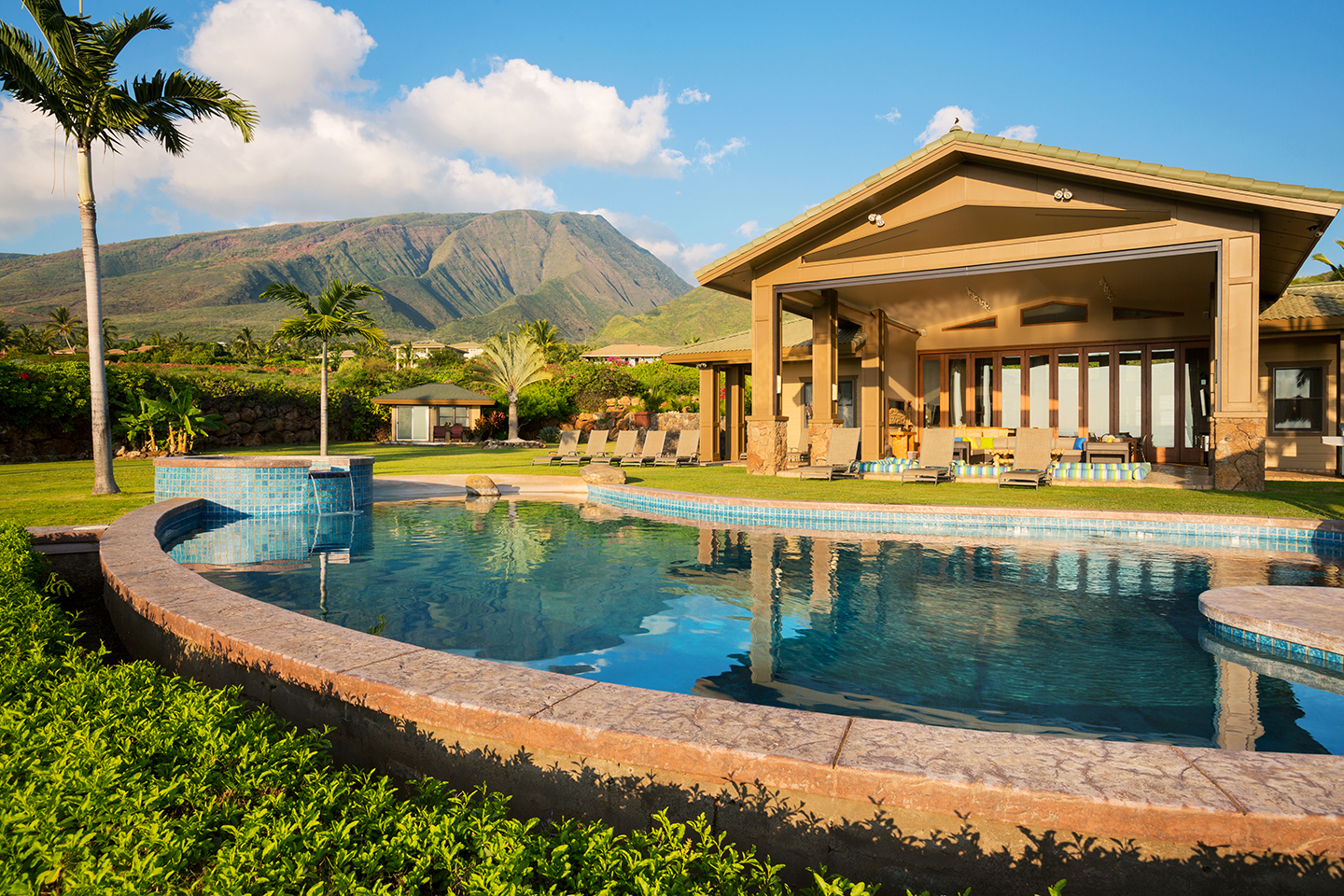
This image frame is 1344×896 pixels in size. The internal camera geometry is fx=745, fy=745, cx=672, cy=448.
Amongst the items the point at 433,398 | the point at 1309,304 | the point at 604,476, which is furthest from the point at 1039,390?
the point at 433,398

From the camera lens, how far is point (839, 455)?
48.0ft

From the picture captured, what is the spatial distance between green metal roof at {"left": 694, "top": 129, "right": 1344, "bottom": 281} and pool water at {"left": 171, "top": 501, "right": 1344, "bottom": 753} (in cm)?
575

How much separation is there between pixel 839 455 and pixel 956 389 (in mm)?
6662

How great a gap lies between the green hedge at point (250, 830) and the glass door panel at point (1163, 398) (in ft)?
60.4

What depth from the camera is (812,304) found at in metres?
16.6

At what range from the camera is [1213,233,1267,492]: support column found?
34.9 ft

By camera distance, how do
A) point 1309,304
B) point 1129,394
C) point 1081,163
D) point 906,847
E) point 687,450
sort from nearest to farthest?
point 906,847
point 1081,163
point 1309,304
point 1129,394
point 687,450

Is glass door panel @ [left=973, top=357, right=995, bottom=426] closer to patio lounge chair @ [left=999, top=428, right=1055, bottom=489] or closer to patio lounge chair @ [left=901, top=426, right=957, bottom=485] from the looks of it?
patio lounge chair @ [left=901, top=426, right=957, bottom=485]

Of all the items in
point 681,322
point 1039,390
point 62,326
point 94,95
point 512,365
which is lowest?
point 1039,390

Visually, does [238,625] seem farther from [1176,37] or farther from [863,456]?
[1176,37]

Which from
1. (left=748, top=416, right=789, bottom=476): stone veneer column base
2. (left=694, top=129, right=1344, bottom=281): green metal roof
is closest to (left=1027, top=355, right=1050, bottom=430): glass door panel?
(left=748, top=416, right=789, bottom=476): stone veneer column base

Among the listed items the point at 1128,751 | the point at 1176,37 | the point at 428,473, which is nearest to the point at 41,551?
the point at 1128,751

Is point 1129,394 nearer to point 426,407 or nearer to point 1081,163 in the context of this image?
point 1081,163

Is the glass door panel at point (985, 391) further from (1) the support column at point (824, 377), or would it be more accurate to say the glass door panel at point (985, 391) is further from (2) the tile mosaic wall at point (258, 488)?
(2) the tile mosaic wall at point (258, 488)
